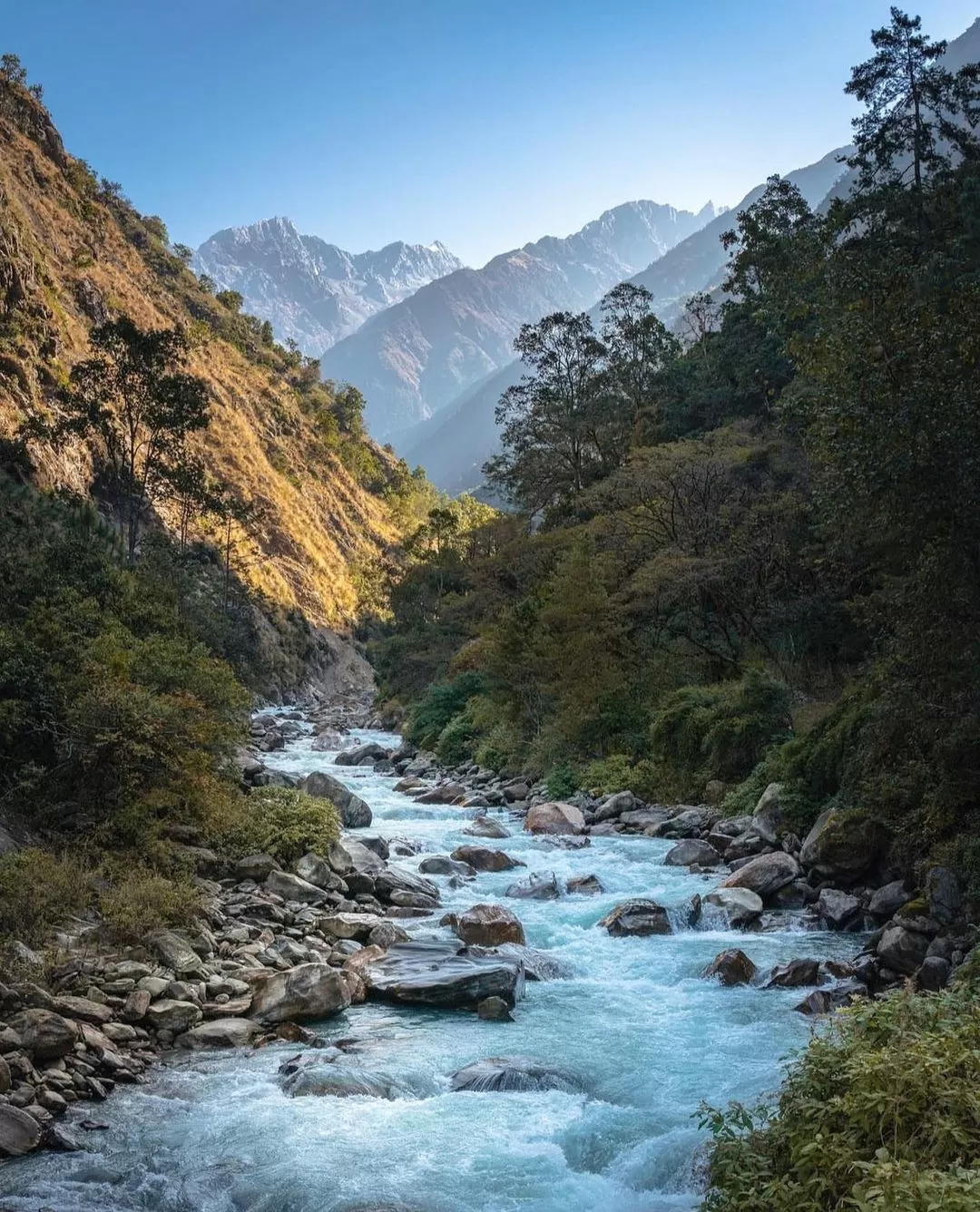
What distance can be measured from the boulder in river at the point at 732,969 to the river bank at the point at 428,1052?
133mm

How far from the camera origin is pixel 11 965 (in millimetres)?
8148

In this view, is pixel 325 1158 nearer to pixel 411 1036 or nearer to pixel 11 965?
pixel 411 1036

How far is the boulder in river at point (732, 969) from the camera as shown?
386 inches

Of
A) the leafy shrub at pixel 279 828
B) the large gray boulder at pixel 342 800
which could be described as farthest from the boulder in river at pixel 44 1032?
the large gray boulder at pixel 342 800

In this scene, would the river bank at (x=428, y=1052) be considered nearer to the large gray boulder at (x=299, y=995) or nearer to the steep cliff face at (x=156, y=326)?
the large gray boulder at (x=299, y=995)

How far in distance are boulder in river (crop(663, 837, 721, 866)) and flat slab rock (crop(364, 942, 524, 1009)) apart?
208 inches

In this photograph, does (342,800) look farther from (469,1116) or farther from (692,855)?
(469,1116)

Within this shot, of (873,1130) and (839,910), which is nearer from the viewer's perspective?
(873,1130)

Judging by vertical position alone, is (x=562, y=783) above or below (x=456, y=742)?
below

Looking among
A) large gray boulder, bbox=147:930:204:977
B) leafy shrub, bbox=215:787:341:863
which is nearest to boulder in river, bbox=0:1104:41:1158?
large gray boulder, bbox=147:930:204:977

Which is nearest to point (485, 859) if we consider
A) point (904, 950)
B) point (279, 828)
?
point (279, 828)

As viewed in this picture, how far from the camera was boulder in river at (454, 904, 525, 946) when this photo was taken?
11133 mm

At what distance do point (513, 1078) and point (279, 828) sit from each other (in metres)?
7.09

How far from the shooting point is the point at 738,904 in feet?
39.0
